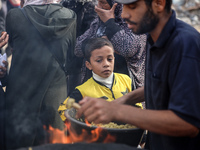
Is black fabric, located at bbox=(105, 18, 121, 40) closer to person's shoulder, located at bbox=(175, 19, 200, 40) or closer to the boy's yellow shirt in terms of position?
the boy's yellow shirt

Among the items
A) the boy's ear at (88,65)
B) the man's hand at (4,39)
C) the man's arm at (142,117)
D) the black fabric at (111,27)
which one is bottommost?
the boy's ear at (88,65)

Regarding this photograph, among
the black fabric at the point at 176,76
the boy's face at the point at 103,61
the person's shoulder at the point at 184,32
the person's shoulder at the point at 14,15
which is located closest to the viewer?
the black fabric at the point at 176,76

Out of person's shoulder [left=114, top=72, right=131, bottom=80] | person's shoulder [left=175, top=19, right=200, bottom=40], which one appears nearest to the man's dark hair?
person's shoulder [left=175, top=19, right=200, bottom=40]

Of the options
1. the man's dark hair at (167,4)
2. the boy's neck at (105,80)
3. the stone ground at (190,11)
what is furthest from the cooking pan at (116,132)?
the stone ground at (190,11)

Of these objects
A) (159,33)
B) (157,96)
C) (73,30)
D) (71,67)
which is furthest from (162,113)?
(71,67)

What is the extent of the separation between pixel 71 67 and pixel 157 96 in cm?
205

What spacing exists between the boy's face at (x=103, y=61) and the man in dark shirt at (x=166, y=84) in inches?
45.4

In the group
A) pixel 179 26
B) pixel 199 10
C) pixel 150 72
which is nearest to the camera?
pixel 179 26

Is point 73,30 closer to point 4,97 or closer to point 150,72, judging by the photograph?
point 4,97

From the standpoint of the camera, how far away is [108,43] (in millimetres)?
2996

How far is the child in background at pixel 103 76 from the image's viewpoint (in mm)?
2906

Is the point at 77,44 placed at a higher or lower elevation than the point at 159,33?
lower

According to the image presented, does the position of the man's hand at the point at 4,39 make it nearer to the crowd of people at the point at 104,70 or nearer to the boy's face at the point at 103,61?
the crowd of people at the point at 104,70

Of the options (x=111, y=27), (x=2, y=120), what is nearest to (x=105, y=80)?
(x=111, y=27)
